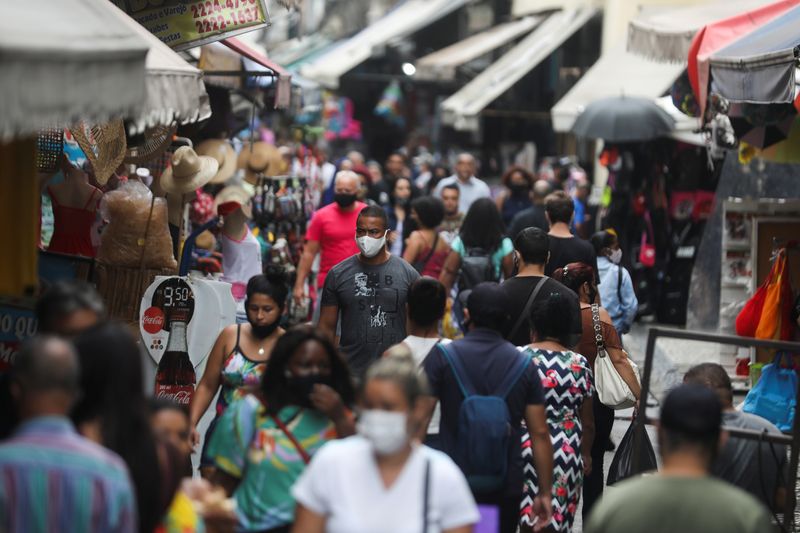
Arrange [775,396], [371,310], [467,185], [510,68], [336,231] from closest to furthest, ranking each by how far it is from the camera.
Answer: [371,310] → [775,396] → [336,231] → [467,185] → [510,68]

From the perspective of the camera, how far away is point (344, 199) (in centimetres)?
1170

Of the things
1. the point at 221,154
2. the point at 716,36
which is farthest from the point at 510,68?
the point at 716,36

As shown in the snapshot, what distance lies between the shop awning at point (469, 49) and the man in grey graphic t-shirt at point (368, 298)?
59.2ft

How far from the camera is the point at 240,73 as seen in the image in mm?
11898

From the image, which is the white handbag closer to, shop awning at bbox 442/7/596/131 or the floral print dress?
the floral print dress

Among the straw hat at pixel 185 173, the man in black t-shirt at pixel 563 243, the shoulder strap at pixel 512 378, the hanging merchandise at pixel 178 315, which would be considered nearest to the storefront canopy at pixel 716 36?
the man in black t-shirt at pixel 563 243

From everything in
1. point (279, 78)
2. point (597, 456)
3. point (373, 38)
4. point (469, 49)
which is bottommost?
point (597, 456)

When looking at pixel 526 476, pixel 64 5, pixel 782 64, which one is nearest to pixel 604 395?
pixel 526 476

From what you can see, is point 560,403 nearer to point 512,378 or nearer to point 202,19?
point 512,378

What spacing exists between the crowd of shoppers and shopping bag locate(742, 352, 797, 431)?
2079 mm

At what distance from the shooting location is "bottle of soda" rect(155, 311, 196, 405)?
344 inches

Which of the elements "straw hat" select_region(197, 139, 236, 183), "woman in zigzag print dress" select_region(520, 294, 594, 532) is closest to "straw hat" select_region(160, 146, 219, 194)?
"straw hat" select_region(197, 139, 236, 183)

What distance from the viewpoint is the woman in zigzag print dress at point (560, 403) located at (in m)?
7.05

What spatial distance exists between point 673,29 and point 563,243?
10.6 feet
